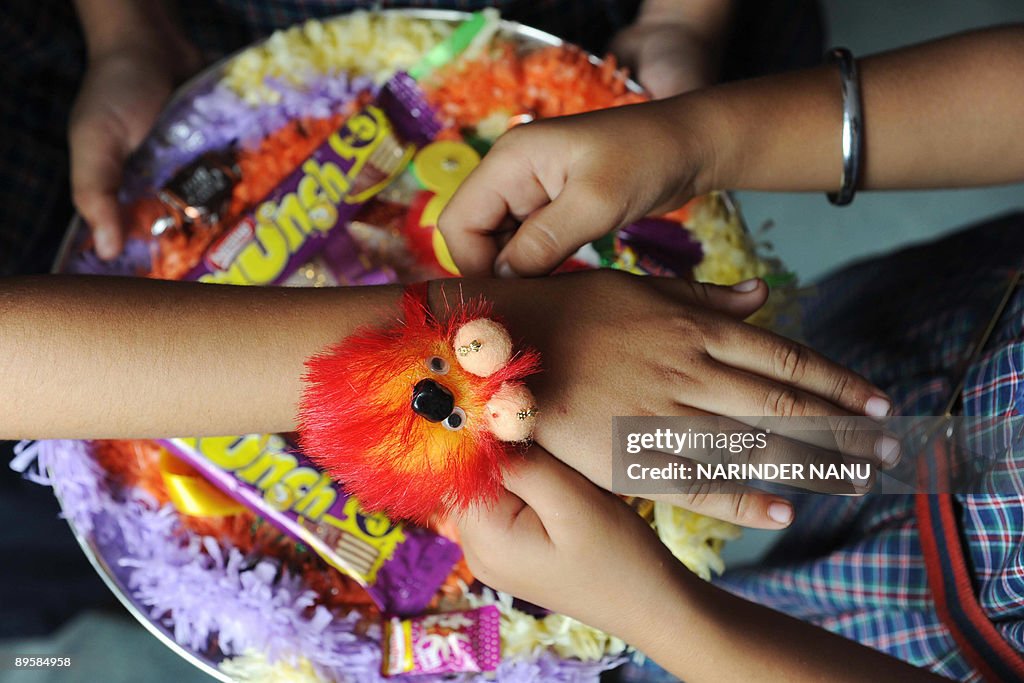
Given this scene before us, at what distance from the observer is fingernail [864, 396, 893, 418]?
56cm

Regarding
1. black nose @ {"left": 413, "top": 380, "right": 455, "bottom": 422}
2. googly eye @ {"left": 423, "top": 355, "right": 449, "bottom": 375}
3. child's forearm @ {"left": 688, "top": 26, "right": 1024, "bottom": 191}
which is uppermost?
child's forearm @ {"left": 688, "top": 26, "right": 1024, "bottom": 191}

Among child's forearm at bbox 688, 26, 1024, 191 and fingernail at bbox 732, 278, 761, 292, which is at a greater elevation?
child's forearm at bbox 688, 26, 1024, 191

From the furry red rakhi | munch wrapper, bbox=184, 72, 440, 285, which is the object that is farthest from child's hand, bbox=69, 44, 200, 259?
the furry red rakhi

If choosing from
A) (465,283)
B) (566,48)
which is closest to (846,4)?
(566,48)

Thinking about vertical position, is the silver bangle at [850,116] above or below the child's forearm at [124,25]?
below

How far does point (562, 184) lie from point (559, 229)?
0.15ft

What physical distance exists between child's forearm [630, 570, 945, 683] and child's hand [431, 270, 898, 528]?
0.23 feet

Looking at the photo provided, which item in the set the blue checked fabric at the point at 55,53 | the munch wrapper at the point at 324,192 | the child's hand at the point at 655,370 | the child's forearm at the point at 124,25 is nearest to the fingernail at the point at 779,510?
the child's hand at the point at 655,370

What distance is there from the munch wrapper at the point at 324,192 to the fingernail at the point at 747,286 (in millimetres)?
302

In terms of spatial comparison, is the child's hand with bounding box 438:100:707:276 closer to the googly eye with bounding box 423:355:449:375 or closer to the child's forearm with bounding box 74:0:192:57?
the googly eye with bounding box 423:355:449:375

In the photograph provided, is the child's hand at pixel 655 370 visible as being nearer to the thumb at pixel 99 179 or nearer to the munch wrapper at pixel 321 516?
the munch wrapper at pixel 321 516

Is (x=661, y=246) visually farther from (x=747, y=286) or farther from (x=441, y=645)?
(x=441, y=645)

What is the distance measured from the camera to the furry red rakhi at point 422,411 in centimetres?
39

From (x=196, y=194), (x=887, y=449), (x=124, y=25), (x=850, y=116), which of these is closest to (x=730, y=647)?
(x=887, y=449)
